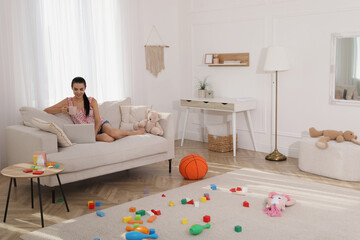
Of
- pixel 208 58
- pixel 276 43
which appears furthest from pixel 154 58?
pixel 276 43

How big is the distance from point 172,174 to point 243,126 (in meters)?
1.74

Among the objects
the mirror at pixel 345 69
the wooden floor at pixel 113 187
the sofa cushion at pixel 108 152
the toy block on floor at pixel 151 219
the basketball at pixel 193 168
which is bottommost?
the wooden floor at pixel 113 187

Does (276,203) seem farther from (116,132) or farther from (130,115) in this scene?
(130,115)

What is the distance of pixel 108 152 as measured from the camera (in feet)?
13.1

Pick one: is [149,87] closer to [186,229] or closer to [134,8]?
[134,8]

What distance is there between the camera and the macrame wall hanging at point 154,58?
6.10 m

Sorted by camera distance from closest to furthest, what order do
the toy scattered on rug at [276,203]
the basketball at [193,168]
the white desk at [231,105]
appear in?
1. the toy scattered on rug at [276,203]
2. the basketball at [193,168]
3. the white desk at [231,105]

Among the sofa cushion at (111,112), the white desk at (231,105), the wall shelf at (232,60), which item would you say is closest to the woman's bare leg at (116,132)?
the sofa cushion at (111,112)

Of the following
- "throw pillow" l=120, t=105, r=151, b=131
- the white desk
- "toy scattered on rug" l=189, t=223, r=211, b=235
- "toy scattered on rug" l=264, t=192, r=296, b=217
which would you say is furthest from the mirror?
"toy scattered on rug" l=189, t=223, r=211, b=235

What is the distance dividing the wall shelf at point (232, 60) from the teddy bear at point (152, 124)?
1649 millimetres

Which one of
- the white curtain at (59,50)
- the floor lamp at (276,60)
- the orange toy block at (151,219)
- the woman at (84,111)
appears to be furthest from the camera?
the floor lamp at (276,60)

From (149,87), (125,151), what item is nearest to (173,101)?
(149,87)

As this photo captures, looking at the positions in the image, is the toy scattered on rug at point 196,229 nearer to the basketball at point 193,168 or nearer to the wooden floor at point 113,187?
the wooden floor at point 113,187

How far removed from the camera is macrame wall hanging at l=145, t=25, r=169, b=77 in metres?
6.10
